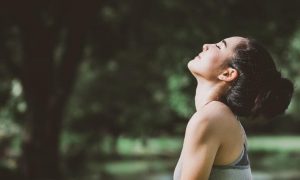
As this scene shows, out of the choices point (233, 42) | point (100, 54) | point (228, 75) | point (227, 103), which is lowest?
point (227, 103)

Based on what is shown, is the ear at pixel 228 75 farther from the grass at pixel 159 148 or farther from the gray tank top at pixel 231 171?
the grass at pixel 159 148

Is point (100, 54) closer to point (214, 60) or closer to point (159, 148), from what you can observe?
point (214, 60)

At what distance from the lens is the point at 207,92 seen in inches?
101

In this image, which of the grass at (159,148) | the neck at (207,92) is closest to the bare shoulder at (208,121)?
the neck at (207,92)

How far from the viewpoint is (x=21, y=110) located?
80.2 feet

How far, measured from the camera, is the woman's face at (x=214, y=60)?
2.56 m

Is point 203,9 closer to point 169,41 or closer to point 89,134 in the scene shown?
point 169,41

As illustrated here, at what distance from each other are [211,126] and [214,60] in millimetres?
370

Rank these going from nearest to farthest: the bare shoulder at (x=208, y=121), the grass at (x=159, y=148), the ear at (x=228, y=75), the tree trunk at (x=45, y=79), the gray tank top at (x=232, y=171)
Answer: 1. the bare shoulder at (x=208, y=121)
2. the gray tank top at (x=232, y=171)
3. the ear at (x=228, y=75)
4. the tree trunk at (x=45, y=79)
5. the grass at (x=159, y=148)

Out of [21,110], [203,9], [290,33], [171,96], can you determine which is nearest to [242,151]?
[203,9]

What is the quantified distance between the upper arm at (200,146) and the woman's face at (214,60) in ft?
0.94

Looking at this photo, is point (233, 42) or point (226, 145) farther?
point (233, 42)

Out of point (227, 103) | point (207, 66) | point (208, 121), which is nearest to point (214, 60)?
point (207, 66)

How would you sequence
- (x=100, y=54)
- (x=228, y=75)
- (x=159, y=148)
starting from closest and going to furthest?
(x=228, y=75) → (x=100, y=54) → (x=159, y=148)
